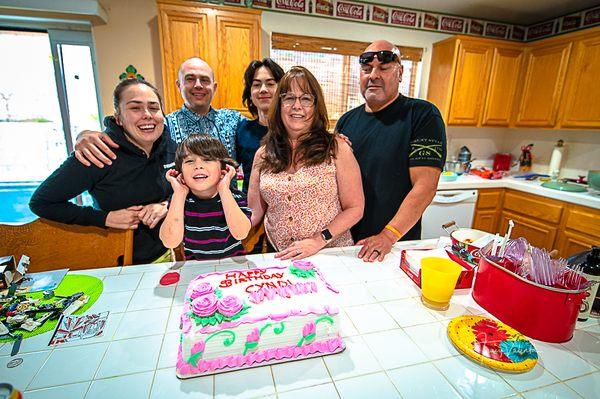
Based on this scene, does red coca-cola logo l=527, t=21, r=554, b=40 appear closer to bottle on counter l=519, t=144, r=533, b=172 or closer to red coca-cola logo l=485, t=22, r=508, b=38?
red coca-cola logo l=485, t=22, r=508, b=38

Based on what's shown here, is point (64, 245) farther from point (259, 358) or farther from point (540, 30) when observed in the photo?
point (540, 30)

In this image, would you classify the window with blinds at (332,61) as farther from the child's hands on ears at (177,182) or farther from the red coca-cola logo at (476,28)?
the child's hands on ears at (177,182)

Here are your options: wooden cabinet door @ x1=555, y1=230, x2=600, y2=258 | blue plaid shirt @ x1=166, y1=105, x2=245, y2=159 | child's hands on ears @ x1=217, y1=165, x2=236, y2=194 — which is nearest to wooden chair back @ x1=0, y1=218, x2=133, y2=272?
child's hands on ears @ x1=217, y1=165, x2=236, y2=194

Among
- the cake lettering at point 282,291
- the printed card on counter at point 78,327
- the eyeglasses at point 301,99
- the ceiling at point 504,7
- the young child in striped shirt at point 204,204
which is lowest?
the printed card on counter at point 78,327

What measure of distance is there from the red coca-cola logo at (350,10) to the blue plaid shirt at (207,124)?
1.82 m

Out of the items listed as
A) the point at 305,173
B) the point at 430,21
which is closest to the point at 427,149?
the point at 305,173

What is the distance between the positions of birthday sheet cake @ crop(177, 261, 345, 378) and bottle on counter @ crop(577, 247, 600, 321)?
2.51 ft

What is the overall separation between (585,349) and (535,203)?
2.64 metres

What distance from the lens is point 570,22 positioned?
312 cm

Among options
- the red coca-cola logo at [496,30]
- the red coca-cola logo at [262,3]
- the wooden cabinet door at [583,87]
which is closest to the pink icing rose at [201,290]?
the red coca-cola logo at [262,3]

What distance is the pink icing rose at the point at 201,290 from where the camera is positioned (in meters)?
0.80

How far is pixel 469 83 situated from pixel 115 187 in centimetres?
350

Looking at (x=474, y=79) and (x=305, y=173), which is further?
(x=474, y=79)

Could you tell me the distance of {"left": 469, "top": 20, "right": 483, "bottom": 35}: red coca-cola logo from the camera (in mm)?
3439
